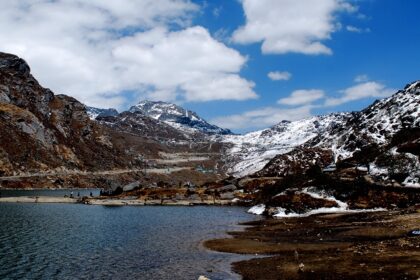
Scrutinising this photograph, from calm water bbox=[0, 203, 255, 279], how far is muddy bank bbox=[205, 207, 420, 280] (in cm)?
350

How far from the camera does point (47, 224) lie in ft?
235

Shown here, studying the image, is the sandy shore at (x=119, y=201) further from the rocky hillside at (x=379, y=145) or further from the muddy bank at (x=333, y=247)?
the muddy bank at (x=333, y=247)

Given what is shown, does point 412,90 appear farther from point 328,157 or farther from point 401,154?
point 401,154

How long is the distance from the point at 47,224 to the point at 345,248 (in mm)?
48535

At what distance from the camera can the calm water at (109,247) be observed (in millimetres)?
38406

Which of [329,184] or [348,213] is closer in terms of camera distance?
[348,213]

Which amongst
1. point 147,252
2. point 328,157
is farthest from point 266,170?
point 147,252

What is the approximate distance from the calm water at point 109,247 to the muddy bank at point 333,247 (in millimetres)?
3504

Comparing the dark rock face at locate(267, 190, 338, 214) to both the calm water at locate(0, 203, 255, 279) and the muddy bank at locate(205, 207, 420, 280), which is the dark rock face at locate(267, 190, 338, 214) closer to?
the calm water at locate(0, 203, 255, 279)

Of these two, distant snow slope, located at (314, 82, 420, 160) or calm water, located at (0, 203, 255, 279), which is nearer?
calm water, located at (0, 203, 255, 279)

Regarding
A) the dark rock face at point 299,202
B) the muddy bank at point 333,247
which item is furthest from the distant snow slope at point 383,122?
the muddy bank at point 333,247

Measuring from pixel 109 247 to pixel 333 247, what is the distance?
973 inches

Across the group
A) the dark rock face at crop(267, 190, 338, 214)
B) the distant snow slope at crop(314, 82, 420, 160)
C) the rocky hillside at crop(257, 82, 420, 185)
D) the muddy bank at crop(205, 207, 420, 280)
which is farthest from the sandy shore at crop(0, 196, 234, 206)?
the muddy bank at crop(205, 207, 420, 280)

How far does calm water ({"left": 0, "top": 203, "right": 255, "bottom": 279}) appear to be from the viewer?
3841cm
